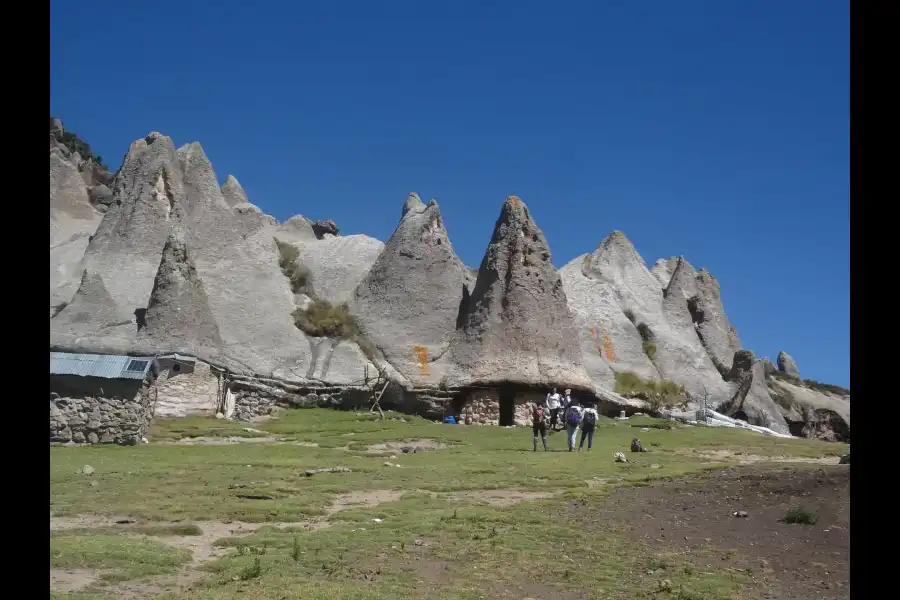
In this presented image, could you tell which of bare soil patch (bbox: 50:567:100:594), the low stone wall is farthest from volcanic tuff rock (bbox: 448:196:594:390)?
bare soil patch (bbox: 50:567:100:594)

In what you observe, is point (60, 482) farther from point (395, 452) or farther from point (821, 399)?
point (821, 399)

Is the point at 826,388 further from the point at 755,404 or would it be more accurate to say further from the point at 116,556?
the point at 116,556

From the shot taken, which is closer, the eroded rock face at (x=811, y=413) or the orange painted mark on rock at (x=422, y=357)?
the orange painted mark on rock at (x=422, y=357)

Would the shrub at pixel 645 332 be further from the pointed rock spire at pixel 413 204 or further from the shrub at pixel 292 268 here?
the shrub at pixel 292 268

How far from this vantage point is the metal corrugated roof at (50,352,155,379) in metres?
29.0

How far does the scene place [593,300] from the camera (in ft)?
202

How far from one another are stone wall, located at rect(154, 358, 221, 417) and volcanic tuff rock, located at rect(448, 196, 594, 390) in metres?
11.2

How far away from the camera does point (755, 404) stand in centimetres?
5588

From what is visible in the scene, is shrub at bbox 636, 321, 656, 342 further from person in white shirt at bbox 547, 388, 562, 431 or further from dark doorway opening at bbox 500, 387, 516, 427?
person in white shirt at bbox 547, 388, 562, 431

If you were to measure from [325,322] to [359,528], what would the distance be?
101ft

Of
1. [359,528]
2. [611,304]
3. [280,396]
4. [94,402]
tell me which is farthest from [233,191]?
[359,528]

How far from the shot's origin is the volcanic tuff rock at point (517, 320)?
140ft

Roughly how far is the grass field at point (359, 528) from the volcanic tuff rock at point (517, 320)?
1437 cm

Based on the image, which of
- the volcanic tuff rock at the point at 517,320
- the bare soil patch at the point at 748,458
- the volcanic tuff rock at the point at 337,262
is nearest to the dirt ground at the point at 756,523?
the bare soil patch at the point at 748,458
